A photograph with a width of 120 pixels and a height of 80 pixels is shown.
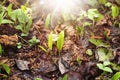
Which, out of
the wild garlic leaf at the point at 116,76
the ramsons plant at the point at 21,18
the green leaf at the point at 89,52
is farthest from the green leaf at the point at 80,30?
the wild garlic leaf at the point at 116,76

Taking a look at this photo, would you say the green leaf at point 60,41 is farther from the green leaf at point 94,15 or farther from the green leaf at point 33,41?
the green leaf at point 94,15

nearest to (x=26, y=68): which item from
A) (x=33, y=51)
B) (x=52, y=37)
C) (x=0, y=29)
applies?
(x=33, y=51)

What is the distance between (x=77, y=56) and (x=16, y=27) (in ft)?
3.14

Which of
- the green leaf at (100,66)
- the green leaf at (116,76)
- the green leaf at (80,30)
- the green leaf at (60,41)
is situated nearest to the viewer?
the green leaf at (116,76)

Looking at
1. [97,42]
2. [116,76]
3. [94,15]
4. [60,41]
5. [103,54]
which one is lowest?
[116,76]

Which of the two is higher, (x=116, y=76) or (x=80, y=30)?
(x=80, y=30)

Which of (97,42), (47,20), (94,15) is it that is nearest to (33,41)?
(47,20)

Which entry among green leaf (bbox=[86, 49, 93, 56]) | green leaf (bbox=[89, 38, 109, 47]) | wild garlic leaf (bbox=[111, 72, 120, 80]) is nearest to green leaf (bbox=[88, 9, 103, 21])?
green leaf (bbox=[89, 38, 109, 47])

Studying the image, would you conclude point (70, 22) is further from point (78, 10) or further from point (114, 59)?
point (114, 59)

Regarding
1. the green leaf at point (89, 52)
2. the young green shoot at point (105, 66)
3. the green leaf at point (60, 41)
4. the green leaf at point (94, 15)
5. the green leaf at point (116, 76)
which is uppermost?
the green leaf at point (94, 15)

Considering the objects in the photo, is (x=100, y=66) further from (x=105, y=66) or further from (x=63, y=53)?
(x=63, y=53)

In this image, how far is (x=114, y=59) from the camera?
10.6 feet

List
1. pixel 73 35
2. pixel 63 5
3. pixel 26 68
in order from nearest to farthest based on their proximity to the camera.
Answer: pixel 26 68 < pixel 73 35 < pixel 63 5

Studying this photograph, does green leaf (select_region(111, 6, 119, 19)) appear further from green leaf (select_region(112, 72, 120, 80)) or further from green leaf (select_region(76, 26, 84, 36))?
green leaf (select_region(112, 72, 120, 80))
